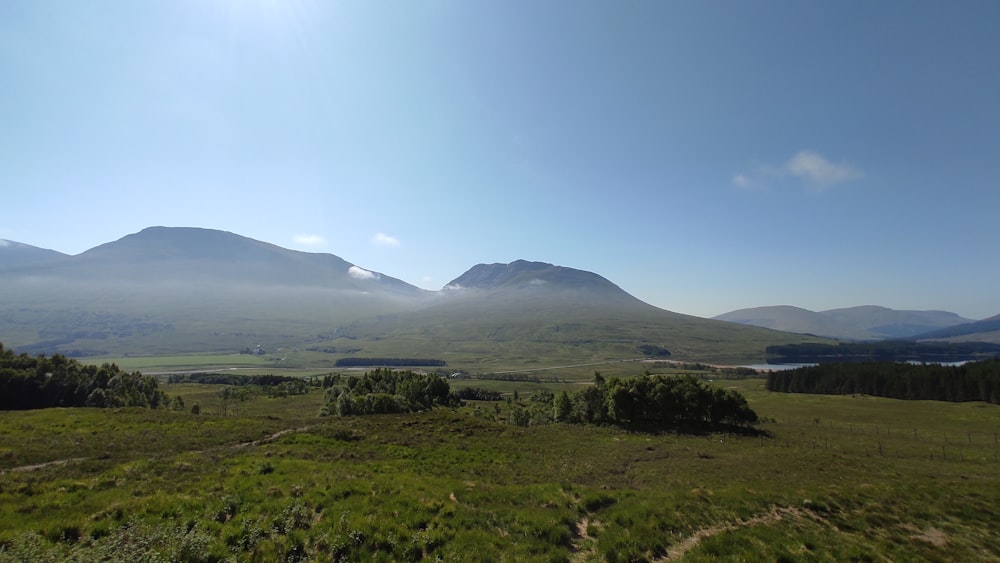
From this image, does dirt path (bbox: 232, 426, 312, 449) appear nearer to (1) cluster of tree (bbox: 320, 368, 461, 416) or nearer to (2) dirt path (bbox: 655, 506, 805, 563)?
(1) cluster of tree (bbox: 320, 368, 461, 416)

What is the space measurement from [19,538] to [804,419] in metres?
95.5

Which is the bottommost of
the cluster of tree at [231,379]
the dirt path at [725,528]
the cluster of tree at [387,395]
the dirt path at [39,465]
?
the cluster of tree at [231,379]

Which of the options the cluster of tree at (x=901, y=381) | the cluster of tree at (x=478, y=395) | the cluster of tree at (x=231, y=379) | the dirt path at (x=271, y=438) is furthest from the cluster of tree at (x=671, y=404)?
the cluster of tree at (x=231, y=379)

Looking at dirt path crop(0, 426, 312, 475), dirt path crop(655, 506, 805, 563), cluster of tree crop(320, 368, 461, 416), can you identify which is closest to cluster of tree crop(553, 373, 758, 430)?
cluster of tree crop(320, 368, 461, 416)

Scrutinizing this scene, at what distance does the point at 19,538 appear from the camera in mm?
8875

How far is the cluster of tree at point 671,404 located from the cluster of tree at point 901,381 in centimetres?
7231

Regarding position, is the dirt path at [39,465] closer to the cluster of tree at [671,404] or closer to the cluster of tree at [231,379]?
the cluster of tree at [671,404]

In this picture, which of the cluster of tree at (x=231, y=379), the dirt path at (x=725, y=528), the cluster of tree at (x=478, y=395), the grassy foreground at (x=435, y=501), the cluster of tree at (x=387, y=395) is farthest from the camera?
the cluster of tree at (x=231, y=379)

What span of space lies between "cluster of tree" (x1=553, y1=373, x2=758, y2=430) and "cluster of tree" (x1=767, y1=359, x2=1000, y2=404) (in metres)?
72.3

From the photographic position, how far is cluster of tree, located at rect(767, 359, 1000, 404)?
87.2m

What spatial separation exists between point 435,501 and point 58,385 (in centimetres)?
7916

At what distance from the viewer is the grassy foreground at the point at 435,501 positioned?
10.3 m

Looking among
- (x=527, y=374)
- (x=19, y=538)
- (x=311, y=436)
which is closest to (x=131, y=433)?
(x=311, y=436)

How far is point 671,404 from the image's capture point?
56.9 metres
